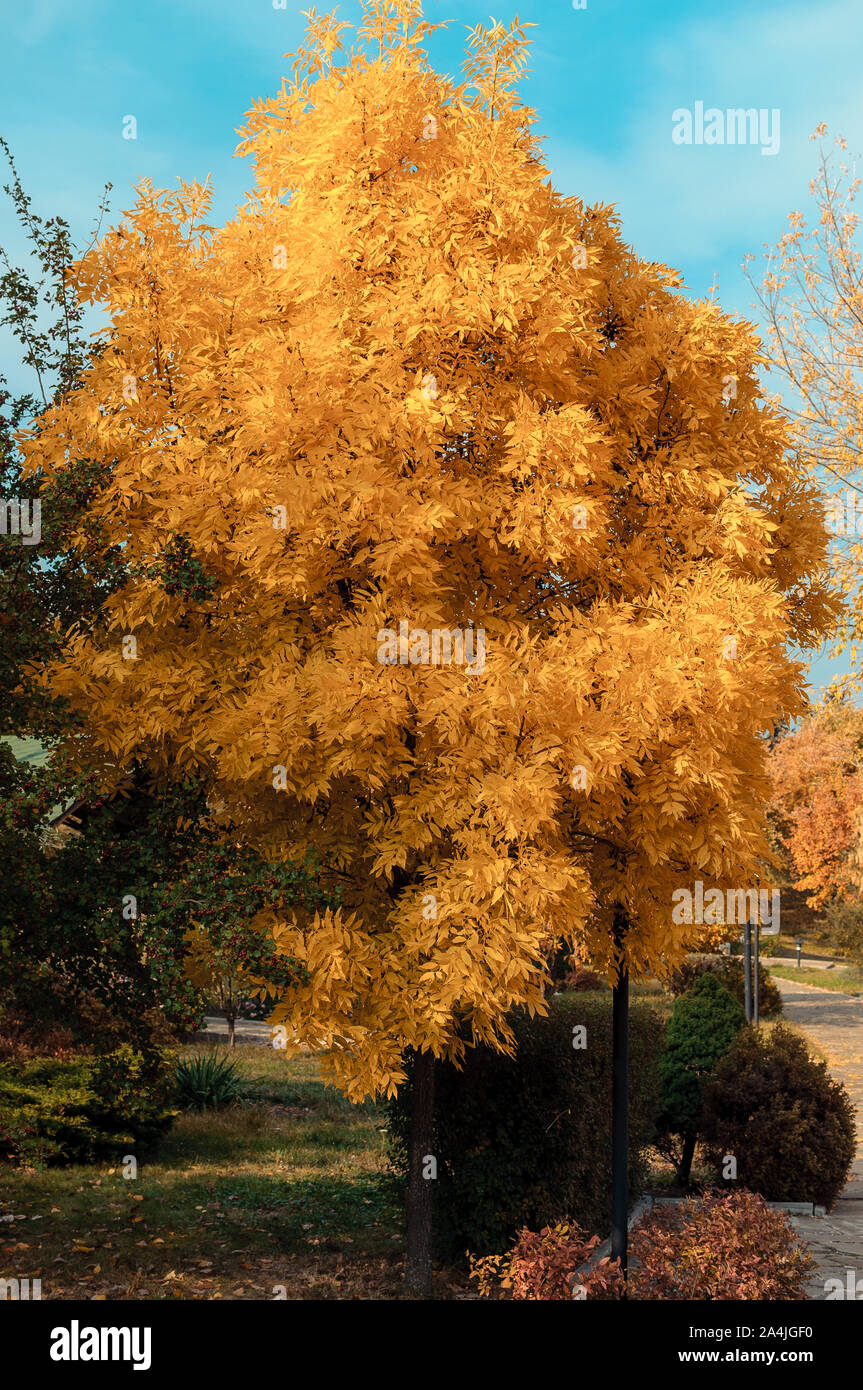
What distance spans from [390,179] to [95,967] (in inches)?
221

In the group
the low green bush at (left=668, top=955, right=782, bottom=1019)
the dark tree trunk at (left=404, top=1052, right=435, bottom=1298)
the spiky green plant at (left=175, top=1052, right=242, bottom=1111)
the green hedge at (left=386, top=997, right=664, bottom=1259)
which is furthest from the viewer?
the low green bush at (left=668, top=955, right=782, bottom=1019)

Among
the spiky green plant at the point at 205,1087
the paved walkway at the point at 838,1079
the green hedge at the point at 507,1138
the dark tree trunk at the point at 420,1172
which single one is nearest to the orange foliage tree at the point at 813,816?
the paved walkway at the point at 838,1079

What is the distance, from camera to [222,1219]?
10117 millimetres

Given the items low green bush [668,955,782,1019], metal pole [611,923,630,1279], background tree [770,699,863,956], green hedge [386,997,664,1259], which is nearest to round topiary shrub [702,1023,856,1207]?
green hedge [386,997,664,1259]

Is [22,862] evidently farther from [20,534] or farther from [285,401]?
[285,401]

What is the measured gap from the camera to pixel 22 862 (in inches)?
285

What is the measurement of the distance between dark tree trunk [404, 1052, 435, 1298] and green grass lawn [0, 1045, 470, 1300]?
295mm

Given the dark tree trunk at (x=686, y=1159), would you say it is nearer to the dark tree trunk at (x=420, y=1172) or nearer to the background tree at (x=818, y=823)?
the dark tree trunk at (x=420, y=1172)

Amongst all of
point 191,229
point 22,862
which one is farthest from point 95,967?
point 191,229

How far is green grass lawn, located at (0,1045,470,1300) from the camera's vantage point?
8305 mm

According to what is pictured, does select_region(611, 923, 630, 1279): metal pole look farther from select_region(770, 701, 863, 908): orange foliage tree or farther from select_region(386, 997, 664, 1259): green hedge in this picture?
select_region(770, 701, 863, 908): orange foliage tree

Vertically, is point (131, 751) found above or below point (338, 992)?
above

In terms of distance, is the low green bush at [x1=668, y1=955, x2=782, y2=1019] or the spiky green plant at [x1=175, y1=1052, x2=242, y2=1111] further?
the low green bush at [x1=668, y1=955, x2=782, y2=1019]

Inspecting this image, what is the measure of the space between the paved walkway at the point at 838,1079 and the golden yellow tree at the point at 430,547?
2.94 m
